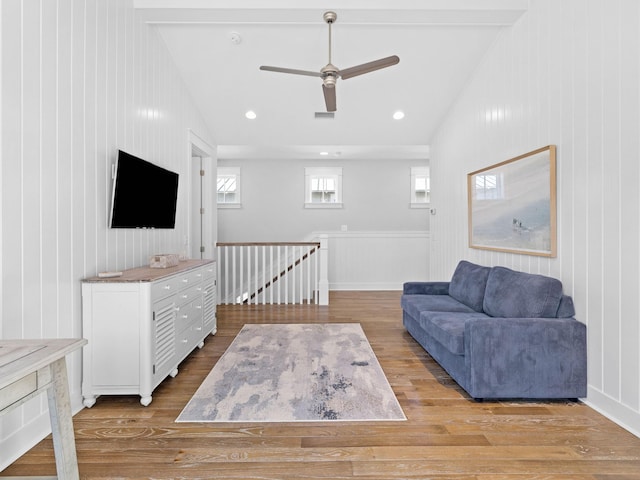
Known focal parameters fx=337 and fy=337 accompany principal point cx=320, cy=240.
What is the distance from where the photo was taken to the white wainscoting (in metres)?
6.69

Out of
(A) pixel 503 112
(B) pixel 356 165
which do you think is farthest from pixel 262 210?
(A) pixel 503 112

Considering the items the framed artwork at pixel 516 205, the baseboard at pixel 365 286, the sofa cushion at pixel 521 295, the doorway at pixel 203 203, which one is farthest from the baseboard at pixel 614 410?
the doorway at pixel 203 203

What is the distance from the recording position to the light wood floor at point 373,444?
5.60ft

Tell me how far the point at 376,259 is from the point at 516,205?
3.62m

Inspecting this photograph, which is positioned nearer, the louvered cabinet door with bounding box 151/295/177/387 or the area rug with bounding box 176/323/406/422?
the area rug with bounding box 176/323/406/422

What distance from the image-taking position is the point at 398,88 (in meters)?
4.47

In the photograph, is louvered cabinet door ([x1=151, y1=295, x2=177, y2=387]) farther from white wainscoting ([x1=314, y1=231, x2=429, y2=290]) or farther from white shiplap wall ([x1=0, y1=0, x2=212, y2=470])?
white wainscoting ([x1=314, y1=231, x2=429, y2=290])

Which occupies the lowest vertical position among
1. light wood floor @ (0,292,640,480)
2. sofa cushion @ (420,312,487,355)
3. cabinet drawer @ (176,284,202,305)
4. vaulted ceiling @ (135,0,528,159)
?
light wood floor @ (0,292,640,480)

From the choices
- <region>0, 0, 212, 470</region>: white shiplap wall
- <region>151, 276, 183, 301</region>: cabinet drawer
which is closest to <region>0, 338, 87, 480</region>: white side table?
<region>0, 0, 212, 470</region>: white shiplap wall

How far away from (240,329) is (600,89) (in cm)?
401

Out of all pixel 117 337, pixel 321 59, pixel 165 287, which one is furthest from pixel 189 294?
pixel 321 59

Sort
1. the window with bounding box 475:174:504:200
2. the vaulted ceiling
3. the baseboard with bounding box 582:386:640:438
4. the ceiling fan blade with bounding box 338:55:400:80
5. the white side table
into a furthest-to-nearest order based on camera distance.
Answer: the window with bounding box 475:174:504:200 < the vaulted ceiling < the ceiling fan blade with bounding box 338:55:400:80 < the baseboard with bounding box 582:386:640:438 < the white side table

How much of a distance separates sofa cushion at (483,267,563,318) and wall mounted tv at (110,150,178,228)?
10.7 feet

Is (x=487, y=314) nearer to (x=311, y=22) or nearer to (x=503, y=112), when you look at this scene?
(x=503, y=112)
